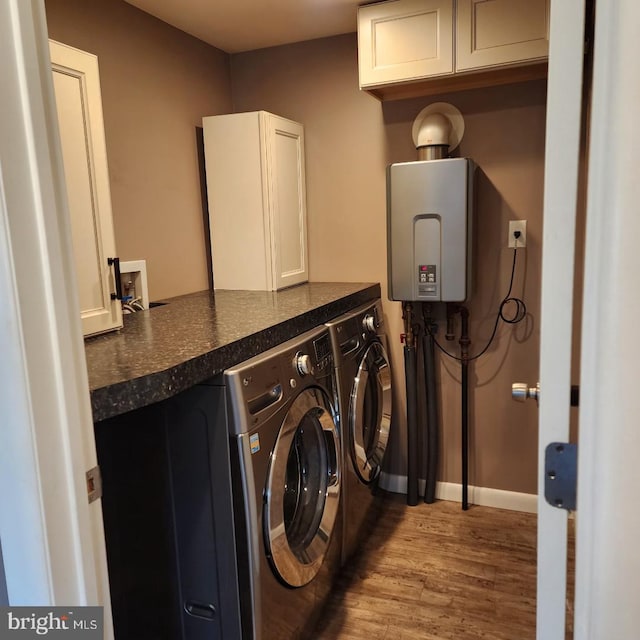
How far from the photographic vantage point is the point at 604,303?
0.57m

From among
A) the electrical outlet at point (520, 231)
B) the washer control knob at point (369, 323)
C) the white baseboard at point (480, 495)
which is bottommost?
the white baseboard at point (480, 495)

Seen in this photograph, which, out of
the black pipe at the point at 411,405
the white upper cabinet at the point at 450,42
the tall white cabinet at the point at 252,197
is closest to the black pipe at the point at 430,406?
the black pipe at the point at 411,405

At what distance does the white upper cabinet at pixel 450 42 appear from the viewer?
2080mm

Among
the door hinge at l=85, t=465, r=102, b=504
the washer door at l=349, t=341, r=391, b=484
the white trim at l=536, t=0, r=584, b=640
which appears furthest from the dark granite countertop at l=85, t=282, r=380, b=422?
the white trim at l=536, t=0, r=584, b=640

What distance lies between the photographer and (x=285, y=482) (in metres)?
1.71

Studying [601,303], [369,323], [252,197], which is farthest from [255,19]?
[601,303]

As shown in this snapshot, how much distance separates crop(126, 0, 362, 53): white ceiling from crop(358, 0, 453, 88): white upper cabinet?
5.0 inches

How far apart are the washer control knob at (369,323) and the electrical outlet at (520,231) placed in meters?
0.72

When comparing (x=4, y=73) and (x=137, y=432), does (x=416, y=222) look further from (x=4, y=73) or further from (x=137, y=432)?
(x=4, y=73)

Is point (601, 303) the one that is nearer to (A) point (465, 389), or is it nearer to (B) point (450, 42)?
(B) point (450, 42)

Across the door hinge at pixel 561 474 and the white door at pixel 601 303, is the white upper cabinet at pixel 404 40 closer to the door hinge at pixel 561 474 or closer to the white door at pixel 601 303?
the white door at pixel 601 303

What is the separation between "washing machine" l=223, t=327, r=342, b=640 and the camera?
1.41 metres

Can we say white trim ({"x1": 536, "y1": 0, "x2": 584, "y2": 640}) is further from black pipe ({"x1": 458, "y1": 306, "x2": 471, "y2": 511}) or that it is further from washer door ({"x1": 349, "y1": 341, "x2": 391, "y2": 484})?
black pipe ({"x1": 458, "y1": 306, "x2": 471, "y2": 511})

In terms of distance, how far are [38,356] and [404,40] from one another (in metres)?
2.03
